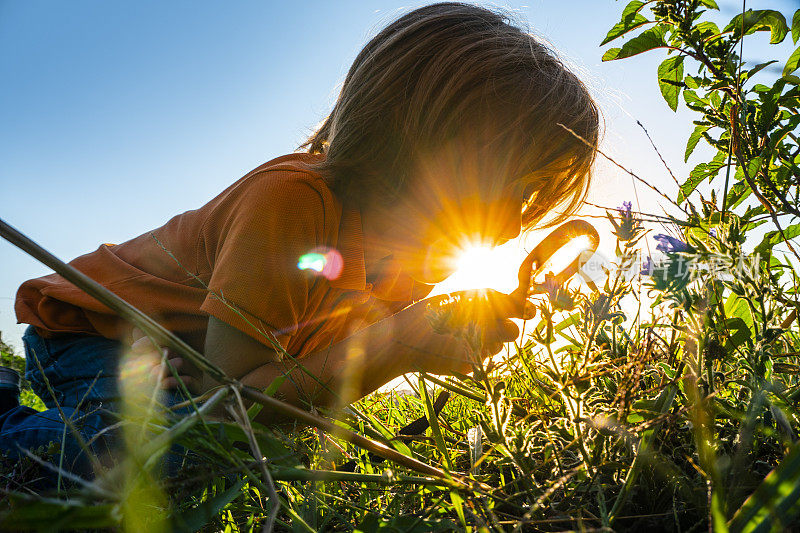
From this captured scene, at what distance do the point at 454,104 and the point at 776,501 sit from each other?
1529 millimetres

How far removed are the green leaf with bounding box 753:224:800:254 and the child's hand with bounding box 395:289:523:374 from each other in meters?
0.40

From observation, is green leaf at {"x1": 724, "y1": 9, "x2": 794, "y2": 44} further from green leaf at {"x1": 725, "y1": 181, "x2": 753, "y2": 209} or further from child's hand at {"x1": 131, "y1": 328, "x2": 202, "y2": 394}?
child's hand at {"x1": 131, "y1": 328, "x2": 202, "y2": 394}

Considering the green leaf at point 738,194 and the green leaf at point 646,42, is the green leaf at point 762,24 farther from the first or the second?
the green leaf at point 738,194

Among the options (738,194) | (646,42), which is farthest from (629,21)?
(738,194)

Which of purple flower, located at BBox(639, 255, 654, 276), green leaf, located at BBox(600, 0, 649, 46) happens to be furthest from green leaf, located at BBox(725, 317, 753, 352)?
green leaf, located at BBox(600, 0, 649, 46)

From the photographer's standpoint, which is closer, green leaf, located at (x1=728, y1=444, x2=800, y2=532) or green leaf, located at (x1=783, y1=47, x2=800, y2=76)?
green leaf, located at (x1=728, y1=444, x2=800, y2=532)

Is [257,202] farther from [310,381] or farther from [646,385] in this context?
[646,385]

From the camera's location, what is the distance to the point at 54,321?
1797 mm

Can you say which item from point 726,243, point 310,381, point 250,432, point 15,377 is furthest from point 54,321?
point 726,243

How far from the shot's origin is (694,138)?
41.2 inches

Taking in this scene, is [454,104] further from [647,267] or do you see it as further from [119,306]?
[119,306]

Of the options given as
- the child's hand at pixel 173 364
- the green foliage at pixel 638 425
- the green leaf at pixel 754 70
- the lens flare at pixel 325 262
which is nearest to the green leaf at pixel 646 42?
the green foliage at pixel 638 425

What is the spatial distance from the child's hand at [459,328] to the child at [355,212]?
260mm

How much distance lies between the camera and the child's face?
1.71m
